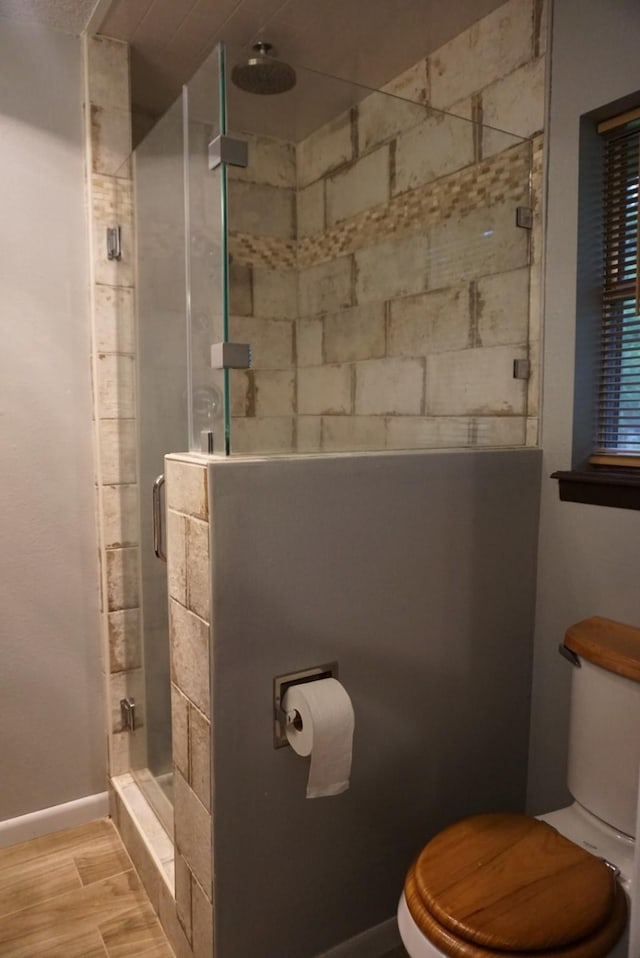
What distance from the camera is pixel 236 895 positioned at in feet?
4.68

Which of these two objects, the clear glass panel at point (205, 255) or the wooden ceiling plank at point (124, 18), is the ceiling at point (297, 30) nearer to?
the wooden ceiling plank at point (124, 18)

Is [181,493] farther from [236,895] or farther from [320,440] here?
[320,440]

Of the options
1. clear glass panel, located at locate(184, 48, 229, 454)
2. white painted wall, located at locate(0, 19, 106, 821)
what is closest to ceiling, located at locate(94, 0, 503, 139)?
white painted wall, located at locate(0, 19, 106, 821)

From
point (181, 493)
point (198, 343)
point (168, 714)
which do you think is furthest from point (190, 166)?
point (168, 714)

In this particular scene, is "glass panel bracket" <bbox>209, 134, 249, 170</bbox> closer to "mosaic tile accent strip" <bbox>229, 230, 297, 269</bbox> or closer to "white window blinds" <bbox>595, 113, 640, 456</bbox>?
"white window blinds" <bbox>595, 113, 640, 456</bbox>

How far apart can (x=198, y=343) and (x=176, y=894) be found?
1.39m

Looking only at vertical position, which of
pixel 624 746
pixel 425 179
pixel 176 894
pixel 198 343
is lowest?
pixel 176 894

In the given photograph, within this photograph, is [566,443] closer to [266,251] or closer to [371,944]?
[371,944]

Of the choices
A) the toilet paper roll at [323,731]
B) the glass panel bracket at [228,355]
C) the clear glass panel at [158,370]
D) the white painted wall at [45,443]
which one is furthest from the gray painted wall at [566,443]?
the white painted wall at [45,443]

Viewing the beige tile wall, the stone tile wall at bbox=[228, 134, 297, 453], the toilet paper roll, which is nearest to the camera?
the toilet paper roll

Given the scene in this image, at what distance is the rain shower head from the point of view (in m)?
1.80

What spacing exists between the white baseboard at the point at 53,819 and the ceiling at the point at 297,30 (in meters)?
2.40

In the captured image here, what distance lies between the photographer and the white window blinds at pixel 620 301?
1.68m

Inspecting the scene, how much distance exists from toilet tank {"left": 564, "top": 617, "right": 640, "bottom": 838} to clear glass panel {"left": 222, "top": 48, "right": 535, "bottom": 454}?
25.3 inches
